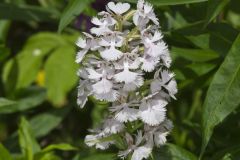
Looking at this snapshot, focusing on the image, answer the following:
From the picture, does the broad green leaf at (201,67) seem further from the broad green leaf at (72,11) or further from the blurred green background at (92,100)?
the broad green leaf at (72,11)

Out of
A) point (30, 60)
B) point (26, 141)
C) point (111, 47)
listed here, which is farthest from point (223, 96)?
point (30, 60)

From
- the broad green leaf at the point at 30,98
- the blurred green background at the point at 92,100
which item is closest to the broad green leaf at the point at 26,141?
the blurred green background at the point at 92,100

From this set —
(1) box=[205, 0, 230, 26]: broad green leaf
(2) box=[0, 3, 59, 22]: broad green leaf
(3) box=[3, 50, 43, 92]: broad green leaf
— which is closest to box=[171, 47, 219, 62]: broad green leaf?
(1) box=[205, 0, 230, 26]: broad green leaf

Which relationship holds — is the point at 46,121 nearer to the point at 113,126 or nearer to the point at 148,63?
the point at 113,126

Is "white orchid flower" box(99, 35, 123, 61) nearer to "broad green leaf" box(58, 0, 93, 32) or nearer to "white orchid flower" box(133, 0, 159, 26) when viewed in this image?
"white orchid flower" box(133, 0, 159, 26)

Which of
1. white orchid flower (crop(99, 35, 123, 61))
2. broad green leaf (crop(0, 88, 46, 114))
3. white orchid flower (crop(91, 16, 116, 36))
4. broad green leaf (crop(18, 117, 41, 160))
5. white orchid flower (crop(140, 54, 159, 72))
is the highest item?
white orchid flower (crop(91, 16, 116, 36))

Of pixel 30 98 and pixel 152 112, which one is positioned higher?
pixel 152 112
